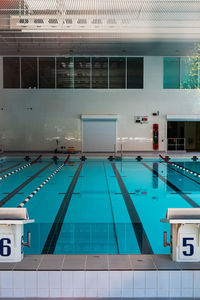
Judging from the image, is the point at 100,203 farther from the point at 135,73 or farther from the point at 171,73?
the point at 171,73

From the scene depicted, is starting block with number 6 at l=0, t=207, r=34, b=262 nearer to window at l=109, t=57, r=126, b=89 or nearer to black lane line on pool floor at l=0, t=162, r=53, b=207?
black lane line on pool floor at l=0, t=162, r=53, b=207

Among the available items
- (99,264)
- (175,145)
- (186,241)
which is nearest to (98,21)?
(186,241)

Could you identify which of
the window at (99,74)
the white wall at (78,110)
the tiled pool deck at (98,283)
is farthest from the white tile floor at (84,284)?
the window at (99,74)

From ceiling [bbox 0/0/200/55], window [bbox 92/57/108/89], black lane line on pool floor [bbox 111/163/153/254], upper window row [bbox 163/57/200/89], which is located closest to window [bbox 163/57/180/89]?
upper window row [bbox 163/57/200/89]

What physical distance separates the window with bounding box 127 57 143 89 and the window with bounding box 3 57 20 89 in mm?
6428

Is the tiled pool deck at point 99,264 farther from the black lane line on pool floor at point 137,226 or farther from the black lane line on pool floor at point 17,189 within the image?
the black lane line on pool floor at point 17,189

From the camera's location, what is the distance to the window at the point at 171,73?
2022 centimetres

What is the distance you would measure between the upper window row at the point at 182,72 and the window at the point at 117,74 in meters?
2.44

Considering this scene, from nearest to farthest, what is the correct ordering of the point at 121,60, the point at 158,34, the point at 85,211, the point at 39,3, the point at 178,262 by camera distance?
the point at 178,262 → the point at 85,211 → the point at 39,3 → the point at 158,34 → the point at 121,60

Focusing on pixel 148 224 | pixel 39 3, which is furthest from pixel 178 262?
pixel 39 3

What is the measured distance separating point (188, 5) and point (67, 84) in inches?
469

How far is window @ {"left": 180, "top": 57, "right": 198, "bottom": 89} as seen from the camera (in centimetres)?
2012

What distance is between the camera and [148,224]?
250 inches

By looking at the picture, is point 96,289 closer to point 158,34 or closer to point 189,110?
point 158,34
